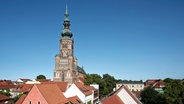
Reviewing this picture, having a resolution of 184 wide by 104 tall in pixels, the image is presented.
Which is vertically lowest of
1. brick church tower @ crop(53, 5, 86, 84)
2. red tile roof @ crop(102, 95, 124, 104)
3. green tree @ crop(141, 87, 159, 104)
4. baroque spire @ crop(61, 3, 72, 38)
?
green tree @ crop(141, 87, 159, 104)

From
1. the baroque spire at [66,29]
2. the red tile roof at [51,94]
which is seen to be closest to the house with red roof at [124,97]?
the red tile roof at [51,94]

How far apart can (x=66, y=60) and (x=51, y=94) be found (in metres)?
62.7

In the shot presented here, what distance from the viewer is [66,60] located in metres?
100

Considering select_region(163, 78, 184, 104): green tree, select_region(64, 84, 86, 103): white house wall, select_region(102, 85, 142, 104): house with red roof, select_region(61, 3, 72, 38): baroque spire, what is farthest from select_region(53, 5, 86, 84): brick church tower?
select_region(102, 85, 142, 104): house with red roof

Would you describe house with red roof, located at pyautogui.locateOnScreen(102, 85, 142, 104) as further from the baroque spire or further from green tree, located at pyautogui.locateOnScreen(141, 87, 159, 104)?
the baroque spire

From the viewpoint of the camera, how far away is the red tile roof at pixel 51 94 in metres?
36.0

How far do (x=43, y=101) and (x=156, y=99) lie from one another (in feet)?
121

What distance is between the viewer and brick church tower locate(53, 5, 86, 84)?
97188 millimetres

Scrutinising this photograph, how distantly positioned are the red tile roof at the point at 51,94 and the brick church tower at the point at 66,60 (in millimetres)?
55261

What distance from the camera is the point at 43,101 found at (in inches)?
1395

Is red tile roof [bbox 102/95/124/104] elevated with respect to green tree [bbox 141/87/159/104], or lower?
elevated

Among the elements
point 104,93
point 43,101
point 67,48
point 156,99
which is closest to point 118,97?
point 43,101

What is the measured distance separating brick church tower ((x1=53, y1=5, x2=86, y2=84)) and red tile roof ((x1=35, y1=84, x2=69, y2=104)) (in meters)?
55.3

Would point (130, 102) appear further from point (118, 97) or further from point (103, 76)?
point (103, 76)
